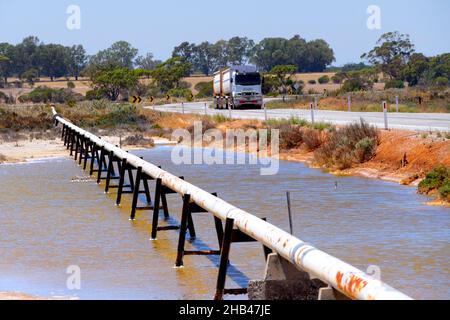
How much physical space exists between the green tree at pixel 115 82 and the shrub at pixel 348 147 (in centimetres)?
9482

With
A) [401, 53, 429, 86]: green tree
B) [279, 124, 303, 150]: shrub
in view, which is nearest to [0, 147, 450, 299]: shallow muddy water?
[279, 124, 303, 150]: shrub

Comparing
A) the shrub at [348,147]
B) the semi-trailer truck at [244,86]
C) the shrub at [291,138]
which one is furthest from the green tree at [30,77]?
the shrub at [348,147]

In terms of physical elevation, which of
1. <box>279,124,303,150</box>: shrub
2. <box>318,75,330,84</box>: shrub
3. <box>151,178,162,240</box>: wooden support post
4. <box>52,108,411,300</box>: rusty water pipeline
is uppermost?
<box>52,108,411,300</box>: rusty water pipeline

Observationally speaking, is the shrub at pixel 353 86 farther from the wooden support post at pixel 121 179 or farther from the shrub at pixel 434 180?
the wooden support post at pixel 121 179

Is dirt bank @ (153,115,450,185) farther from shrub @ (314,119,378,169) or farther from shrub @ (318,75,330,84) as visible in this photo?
shrub @ (318,75,330,84)

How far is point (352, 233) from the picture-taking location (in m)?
18.3

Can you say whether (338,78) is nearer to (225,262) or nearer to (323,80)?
(323,80)

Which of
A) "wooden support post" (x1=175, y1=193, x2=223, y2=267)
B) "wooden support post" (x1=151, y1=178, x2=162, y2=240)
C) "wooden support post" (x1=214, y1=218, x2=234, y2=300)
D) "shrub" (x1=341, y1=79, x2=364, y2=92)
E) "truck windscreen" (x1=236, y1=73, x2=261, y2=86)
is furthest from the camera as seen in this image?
"shrub" (x1=341, y1=79, x2=364, y2=92)

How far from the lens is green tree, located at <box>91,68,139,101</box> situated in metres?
127

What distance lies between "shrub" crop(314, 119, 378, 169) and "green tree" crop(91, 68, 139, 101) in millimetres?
94819

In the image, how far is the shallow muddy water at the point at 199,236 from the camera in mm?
14156

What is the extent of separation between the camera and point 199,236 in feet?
60.8

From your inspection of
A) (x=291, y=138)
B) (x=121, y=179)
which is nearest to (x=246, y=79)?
(x=291, y=138)

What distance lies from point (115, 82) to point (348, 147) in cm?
9748
